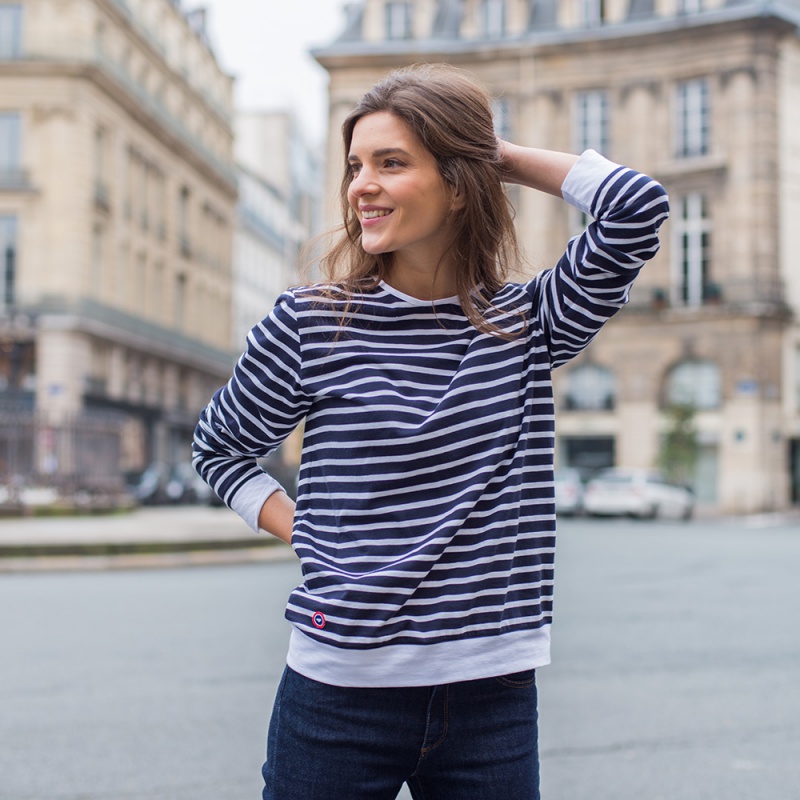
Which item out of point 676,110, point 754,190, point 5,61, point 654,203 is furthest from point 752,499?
point 654,203

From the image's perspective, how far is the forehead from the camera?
2113mm

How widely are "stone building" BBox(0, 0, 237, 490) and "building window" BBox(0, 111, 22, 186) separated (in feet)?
0.17

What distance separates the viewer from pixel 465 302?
83.9 inches

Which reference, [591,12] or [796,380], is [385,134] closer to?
[796,380]

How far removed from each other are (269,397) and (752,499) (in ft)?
137

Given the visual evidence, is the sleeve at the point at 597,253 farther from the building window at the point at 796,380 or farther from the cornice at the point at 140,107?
the cornice at the point at 140,107

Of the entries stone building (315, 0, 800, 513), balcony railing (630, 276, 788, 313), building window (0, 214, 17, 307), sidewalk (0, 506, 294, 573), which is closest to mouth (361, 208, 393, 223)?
sidewalk (0, 506, 294, 573)

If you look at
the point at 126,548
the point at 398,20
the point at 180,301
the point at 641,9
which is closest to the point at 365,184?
the point at 126,548

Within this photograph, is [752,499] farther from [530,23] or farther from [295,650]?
[295,650]

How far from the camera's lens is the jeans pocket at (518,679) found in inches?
79.4

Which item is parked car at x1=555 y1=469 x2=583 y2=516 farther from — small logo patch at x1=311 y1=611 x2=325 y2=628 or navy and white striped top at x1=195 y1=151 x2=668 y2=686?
small logo patch at x1=311 y1=611 x2=325 y2=628

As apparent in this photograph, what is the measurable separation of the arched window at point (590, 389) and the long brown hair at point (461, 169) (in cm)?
4393

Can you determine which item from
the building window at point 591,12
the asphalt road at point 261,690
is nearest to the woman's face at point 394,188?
the asphalt road at point 261,690

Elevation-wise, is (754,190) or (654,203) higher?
(754,190)
